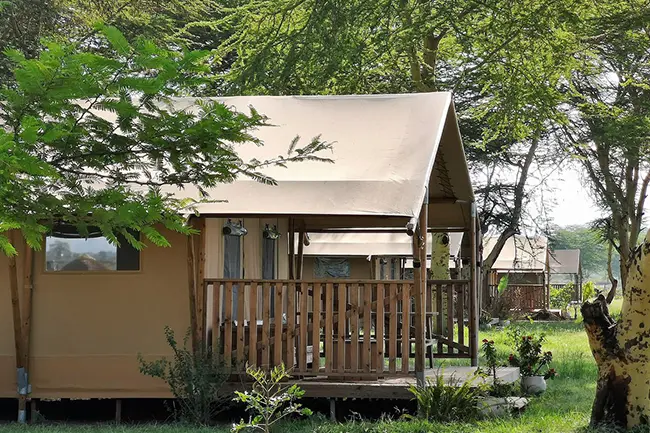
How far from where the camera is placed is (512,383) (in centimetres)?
1166

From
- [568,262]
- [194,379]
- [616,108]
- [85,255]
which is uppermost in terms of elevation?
[616,108]

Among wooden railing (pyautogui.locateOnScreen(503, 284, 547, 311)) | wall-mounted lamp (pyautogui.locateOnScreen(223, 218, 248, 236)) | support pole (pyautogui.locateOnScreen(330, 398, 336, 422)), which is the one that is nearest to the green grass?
support pole (pyautogui.locateOnScreen(330, 398, 336, 422))

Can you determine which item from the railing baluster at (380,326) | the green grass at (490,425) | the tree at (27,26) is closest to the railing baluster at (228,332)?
the green grass at (490,425)

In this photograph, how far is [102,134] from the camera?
692 cm

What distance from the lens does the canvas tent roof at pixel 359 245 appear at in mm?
23977

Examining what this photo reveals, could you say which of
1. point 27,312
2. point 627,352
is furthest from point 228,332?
point 627,352

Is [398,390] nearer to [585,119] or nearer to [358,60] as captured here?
[358,60]

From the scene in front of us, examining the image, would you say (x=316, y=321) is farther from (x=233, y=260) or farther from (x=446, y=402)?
(x=233, y=260)

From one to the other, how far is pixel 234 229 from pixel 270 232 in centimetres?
198

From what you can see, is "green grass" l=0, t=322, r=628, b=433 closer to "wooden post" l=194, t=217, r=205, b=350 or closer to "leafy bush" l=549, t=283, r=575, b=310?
"wooden post" l=194, t=217, r=205, b=350

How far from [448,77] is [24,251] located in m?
14.2

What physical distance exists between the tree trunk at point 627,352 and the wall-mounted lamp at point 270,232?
5538 millimetres

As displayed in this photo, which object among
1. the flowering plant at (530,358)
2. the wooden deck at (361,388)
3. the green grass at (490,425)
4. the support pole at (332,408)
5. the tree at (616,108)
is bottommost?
the green grass at (490,425)

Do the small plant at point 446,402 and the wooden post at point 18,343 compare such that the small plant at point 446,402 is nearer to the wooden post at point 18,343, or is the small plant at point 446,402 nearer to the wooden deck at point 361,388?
the wooden deck at point 361,388
